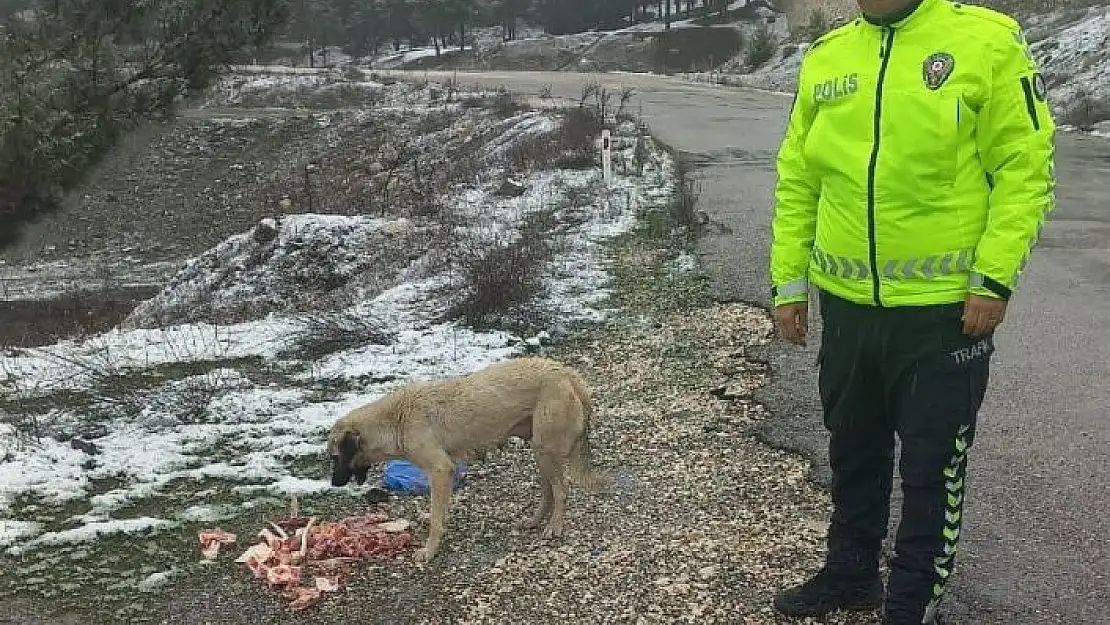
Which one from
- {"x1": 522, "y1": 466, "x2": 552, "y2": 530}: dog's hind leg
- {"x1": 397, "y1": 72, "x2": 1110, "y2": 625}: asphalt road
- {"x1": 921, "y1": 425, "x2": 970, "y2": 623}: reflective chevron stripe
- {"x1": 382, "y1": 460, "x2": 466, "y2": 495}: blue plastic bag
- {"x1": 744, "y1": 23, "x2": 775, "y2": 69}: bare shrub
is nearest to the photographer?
{"x1": 921, "y1": 425, "x2": 970, "y2": 623}: reflective chevron stripe

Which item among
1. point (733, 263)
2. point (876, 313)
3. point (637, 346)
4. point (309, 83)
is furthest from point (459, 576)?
point (309, 83)

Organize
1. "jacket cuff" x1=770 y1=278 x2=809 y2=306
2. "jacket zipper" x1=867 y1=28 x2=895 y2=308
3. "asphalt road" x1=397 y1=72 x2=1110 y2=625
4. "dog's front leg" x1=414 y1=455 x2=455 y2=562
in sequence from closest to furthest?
1. "jacket zipper" x1=867 y1=28 x2=895 y2=308
2. "jacket cuff" x1=770 y1=278 x2=809 y2=306
3. "asphalt road" x1=397 y1=72 x2=1110 y2=625
4. "dog's front leg" x1=414 y1=455 x2=455 y2=562

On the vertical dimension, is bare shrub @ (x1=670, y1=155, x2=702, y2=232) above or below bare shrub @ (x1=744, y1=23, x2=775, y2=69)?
below

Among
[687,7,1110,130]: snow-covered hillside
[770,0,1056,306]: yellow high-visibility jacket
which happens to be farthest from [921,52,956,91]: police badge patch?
[687,7,1110,130]: snow-covered hillside

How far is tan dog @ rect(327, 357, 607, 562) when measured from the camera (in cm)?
479

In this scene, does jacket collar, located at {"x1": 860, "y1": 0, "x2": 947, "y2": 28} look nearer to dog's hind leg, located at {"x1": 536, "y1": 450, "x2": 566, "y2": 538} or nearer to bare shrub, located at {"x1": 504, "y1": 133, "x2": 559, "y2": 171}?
dog's hind leg, located at {"x1": 536, "y1": 450, "x2": 566, "y2": 538}

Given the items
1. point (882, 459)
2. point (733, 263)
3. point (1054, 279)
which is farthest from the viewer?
point (733, 263)

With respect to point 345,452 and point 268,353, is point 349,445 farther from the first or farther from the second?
point 268,353

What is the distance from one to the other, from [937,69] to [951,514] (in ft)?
4.50

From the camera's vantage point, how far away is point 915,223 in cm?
314

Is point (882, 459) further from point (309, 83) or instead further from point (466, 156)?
point (309, 83)

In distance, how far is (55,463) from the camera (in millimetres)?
5820

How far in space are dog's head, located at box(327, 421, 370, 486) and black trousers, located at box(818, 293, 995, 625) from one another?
224cm

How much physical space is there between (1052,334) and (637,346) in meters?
2.97
